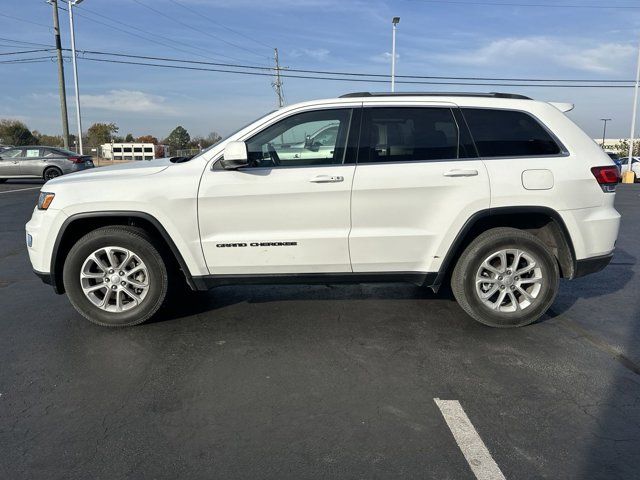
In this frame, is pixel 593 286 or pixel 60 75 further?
pixel 60 75

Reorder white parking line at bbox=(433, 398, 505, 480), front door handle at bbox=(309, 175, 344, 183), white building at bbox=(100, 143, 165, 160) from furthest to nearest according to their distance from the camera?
1. white building at bbox=(100, 143, 165, 160)
2. front door handle at bbox=(309, 175, 344, 183)
3. white parking line at bbox=(433, 398, 505, 480)

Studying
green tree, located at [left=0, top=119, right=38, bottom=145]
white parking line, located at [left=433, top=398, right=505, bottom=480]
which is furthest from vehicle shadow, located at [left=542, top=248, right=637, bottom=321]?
green tree, located at [left=0, top=119, right=38, bottom=145]

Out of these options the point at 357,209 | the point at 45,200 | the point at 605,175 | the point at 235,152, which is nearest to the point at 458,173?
the point at 357,209

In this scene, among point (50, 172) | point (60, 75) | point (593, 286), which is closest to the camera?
point (593, 286)

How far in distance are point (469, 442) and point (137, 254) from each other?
2985 millimetres

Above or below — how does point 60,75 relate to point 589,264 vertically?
above

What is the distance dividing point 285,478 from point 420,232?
2.42 m

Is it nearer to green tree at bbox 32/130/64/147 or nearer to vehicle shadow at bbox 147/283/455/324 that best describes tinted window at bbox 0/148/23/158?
vehicle shadow at bbox 147/283/455/324

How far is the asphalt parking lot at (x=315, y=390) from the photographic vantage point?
2.63 meters

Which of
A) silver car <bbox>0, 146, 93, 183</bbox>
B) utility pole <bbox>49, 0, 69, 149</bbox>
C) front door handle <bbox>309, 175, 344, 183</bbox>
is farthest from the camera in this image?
utility pole <bbox>49, 0, 69, 149</bbox>

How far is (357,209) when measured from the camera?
4.27 m

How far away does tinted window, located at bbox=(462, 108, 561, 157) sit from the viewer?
4.40 meters

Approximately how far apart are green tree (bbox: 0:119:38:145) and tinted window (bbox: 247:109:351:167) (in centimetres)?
7121

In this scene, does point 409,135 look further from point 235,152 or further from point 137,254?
point 137,254
